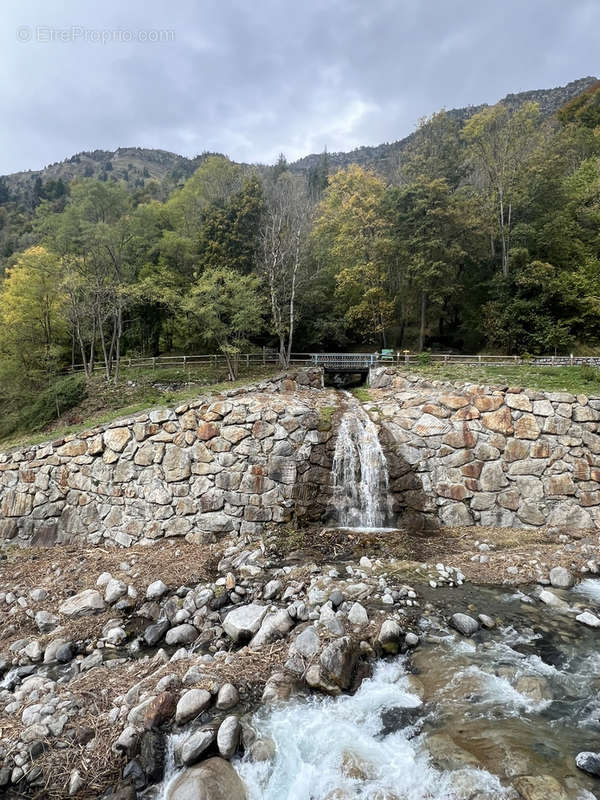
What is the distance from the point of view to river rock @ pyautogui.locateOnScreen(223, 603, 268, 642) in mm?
5973

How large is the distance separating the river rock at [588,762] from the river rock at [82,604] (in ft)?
24.5

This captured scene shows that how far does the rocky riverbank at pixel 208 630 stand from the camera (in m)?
4.04

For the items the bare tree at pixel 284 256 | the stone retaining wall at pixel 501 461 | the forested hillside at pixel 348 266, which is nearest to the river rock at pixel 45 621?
the stone retaining wall at pixel 501 461

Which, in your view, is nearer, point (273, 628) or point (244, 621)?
point (273, 628)

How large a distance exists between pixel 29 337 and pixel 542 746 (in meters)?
25.8

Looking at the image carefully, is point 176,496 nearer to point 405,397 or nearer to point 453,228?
point 405,397

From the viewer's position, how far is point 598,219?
23.8 meters

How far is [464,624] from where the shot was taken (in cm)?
600

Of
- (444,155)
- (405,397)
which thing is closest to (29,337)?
(405,397)

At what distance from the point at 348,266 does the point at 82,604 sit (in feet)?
82.4

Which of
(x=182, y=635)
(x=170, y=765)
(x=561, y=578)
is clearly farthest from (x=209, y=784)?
(x=561, y=578)

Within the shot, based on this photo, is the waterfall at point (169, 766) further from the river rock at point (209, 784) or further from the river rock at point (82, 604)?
the river rock at point (82, 604)

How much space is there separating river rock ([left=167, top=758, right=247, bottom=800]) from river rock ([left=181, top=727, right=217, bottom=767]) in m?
0.08

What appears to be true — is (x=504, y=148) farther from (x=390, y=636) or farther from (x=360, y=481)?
(x=390, y=636)
